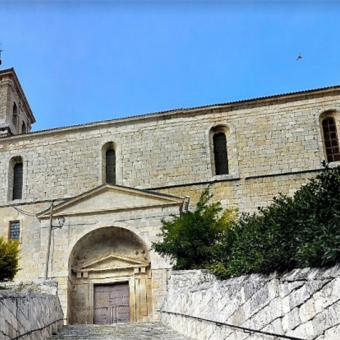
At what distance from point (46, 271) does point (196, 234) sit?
6607mm

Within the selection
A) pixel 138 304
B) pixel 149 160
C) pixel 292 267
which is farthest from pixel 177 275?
pixel 149 160

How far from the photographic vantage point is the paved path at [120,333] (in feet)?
33.2

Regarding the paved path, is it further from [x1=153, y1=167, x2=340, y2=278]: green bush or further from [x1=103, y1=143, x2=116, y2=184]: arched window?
[x1=103, y1=143, x2=116, y2=184]: arched window

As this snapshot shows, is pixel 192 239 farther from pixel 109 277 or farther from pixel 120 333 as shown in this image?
pixel 109 277

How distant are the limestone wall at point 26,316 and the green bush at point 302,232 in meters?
3.20

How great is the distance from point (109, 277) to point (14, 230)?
225 inches

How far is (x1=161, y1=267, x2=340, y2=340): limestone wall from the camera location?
174 inches

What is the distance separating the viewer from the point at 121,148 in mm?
24188

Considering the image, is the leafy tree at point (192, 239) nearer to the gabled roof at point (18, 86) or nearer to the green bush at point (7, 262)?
the green bush at point (7, 262)

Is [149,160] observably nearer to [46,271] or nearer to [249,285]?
[46,271]

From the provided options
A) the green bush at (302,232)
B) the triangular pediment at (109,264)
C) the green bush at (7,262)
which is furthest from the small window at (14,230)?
the green bush at (302,232)

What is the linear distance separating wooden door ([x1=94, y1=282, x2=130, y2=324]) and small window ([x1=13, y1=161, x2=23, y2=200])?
22.6 ft

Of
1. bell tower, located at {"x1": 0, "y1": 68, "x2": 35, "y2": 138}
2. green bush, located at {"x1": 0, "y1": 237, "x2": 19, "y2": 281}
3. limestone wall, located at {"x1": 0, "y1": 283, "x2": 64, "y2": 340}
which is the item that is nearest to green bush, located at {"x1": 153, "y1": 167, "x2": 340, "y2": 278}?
limestone wall, located at {"x1": 0, "y1": 283, "x2": 64, "y2": 340}

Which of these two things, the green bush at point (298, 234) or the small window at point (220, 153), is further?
the small window at point (220, 153)
